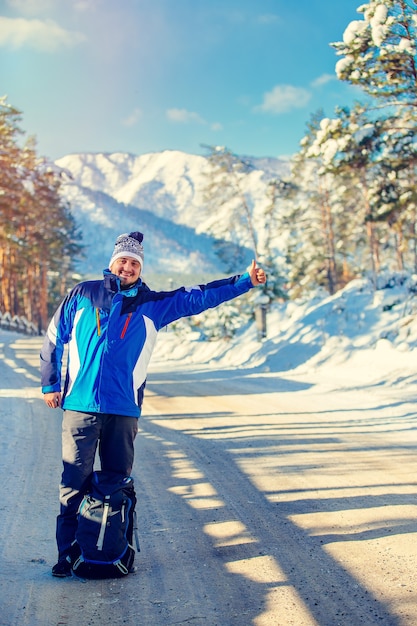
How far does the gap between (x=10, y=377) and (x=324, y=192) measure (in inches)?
1225

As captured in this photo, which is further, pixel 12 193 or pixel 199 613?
pixel 12 193

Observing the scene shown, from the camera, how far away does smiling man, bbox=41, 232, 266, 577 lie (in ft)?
13.6

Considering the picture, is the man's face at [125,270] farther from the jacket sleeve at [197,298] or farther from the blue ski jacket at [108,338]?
the jacket sleeve at [197,298]

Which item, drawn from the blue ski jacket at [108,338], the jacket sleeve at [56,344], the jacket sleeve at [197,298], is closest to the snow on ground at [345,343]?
the jacket sleeve at [197,298]

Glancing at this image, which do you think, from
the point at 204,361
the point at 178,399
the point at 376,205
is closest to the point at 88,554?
the point at 178,399

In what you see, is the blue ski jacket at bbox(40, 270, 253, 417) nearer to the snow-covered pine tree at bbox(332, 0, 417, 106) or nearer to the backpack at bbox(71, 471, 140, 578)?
the backpack at bbox(71, 471, 140, 578)

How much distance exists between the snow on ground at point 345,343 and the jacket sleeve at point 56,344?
10.7m

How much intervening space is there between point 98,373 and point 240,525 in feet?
5.80

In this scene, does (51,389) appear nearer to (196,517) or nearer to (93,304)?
(93,304)

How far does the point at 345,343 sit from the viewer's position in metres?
19.0

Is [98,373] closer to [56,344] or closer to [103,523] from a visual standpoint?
[56,344]

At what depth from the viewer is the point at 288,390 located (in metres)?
14.3

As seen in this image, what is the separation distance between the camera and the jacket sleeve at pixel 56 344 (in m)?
4.32

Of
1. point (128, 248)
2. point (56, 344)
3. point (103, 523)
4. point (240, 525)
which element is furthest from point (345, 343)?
point (103, 523)
